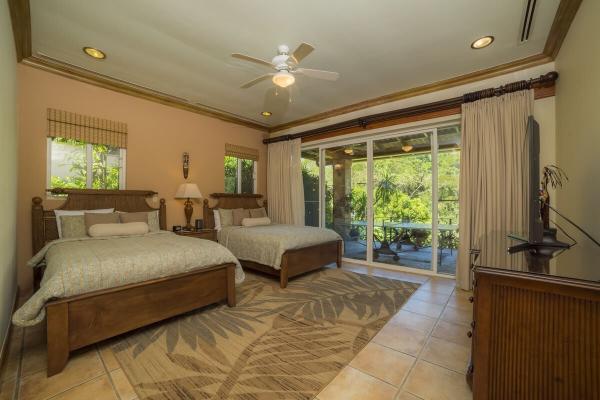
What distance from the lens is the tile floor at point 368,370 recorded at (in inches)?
60.8

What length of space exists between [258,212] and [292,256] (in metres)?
1.89

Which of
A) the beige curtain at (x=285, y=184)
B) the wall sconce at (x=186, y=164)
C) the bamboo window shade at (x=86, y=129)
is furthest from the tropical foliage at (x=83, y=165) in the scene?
the beige curtain at (x=285, y=184)

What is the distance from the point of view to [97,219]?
316 centimetres

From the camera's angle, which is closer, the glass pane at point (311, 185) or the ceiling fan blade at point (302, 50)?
the ceiling fan blade at point (302, 50)

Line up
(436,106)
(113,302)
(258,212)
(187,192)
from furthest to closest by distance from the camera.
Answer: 1. (258,212)
2. (187,192)
3. (436,106)
4. (113,302)

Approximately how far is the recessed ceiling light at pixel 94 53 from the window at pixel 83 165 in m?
1.16

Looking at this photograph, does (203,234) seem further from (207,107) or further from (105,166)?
(207,107)

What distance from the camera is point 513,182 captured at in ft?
9.87

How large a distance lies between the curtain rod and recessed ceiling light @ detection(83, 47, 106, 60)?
10.3 feet

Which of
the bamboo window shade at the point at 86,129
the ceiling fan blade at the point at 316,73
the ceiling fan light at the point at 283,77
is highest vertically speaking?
the ceiling fan blade at the point at 316,73

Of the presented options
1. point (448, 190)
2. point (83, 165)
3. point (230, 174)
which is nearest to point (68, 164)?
point (83, 165)

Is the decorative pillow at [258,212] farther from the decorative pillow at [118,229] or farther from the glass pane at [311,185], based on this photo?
the decorative pillow at [118,229]

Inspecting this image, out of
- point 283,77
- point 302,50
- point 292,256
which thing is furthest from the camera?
point 292,256

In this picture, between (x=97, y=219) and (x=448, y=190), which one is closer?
(x=97, y=219)
